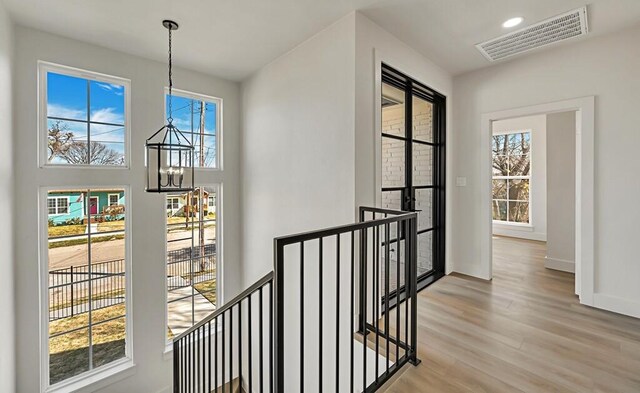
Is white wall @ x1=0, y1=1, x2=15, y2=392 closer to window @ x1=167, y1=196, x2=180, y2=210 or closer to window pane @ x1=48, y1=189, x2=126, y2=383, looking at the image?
window pane @ x1=48, y1=189, x2=126, y2=383

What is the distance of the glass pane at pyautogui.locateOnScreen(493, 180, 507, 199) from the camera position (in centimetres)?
666

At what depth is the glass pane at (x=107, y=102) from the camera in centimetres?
314

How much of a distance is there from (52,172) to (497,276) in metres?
5.21

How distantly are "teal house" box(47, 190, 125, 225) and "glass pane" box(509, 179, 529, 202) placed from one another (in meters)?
7.40

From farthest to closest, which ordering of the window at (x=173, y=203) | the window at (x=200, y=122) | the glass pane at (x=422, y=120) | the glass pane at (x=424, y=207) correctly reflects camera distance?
1. the window at (x=200, y=122)
2. the window at (x=173, y=203)
3. the glass pane at (x=424, y=207)
4. the glass pane at (x=422, y=120)

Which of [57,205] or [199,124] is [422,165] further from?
[57,205]

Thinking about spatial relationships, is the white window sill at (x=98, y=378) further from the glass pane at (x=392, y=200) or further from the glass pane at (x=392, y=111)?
the glass pane at (x=392, y=111)

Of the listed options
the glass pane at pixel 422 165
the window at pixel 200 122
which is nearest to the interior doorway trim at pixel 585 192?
the glass pane at pixel 422 165

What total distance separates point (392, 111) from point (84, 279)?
3.82m

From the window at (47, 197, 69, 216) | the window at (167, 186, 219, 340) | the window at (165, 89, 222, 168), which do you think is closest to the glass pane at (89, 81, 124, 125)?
the window at (165, 89, 222, 168)

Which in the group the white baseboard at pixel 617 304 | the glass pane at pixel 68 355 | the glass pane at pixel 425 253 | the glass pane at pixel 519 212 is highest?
the glass pane at pixel 519 212

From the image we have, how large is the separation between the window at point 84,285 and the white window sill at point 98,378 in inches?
1.9

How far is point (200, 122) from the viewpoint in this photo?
3961mm

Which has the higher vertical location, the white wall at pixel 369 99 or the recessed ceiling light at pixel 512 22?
the recessed ceiling light at pixel 512 22
